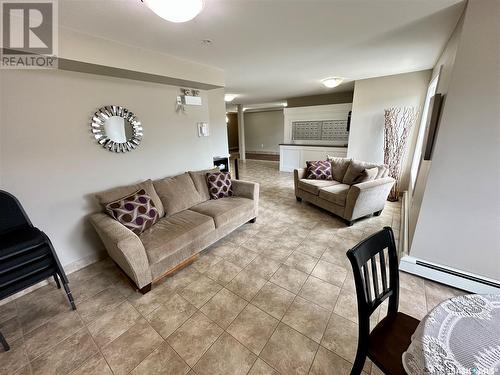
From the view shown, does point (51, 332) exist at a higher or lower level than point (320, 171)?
lower

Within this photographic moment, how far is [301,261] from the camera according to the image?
7.25ft

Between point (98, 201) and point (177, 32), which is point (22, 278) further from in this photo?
point (177, 32)

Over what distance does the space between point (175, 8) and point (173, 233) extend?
175cm

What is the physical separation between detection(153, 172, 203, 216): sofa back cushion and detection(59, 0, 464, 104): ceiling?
154 cm

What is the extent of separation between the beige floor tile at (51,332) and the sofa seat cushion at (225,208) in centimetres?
142

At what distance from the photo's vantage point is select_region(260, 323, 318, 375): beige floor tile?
4.08 ft

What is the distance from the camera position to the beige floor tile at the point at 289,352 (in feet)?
4.08

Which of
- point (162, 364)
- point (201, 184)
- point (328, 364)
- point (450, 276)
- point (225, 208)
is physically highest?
point (201, 184)

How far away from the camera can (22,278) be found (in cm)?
150

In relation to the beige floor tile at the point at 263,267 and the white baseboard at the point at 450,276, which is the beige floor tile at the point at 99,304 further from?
the white baseboard at the point at 450,276

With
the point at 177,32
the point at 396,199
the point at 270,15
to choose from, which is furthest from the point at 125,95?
the point at 396,199

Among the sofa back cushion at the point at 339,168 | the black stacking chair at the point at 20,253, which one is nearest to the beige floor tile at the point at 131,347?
the black stacking chair at the point at 20,253

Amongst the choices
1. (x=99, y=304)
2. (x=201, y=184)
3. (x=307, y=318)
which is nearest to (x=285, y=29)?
(x=201, y=184)

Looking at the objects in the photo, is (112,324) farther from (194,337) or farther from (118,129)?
(118,129)
